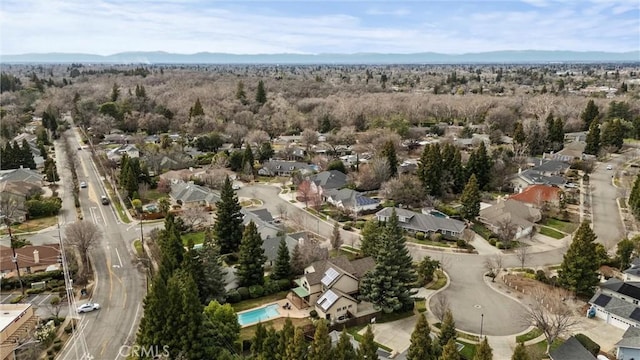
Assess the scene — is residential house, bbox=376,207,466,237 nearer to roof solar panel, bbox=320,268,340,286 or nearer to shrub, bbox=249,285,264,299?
roof solar panel, bbox=320,268,340,286

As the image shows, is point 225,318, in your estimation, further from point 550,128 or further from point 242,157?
point 550,128

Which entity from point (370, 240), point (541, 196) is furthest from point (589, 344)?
point (541, 196)

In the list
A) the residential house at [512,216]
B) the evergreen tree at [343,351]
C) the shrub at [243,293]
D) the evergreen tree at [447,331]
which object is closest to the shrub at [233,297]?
the shrub at [243,293]

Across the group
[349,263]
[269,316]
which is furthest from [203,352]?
[349,263]

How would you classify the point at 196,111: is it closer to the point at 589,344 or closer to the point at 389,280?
the point at 389,280

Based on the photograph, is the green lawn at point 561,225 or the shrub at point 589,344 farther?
the green lawn at point 561,225

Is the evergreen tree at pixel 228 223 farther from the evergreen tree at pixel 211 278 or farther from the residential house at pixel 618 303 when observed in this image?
the residential house at pixel 618 303
